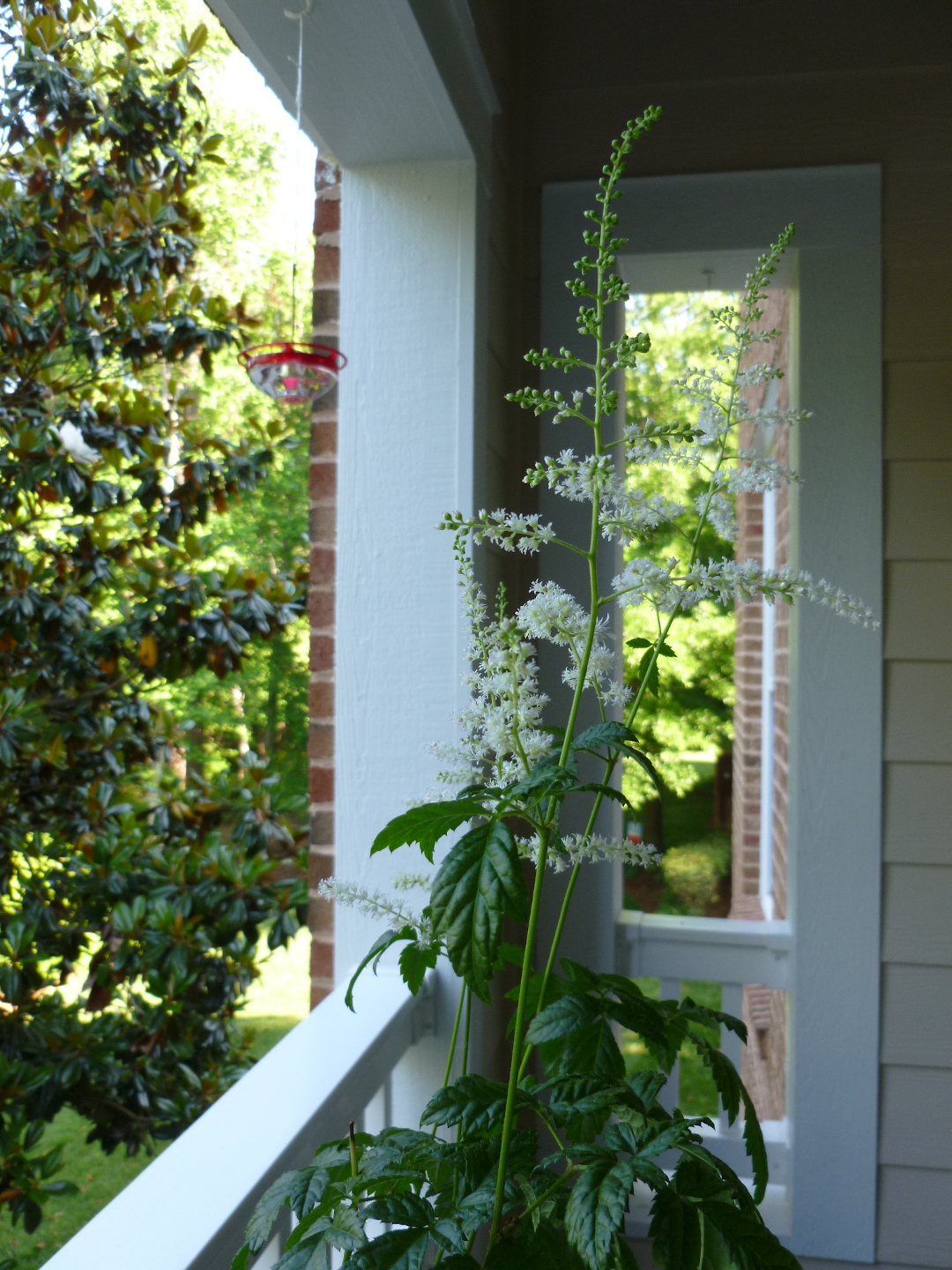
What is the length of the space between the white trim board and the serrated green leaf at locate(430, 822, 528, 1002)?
4.24 ft

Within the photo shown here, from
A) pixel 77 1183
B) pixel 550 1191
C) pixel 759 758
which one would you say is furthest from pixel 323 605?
pixel 759 758

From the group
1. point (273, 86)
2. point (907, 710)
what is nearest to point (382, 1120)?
point (907, 710)

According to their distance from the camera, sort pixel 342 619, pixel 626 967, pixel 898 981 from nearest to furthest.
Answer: pixel 342 619
pixel 898 981
pixel 626 967

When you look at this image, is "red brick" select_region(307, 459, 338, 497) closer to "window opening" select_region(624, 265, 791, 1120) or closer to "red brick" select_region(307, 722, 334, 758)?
"red brick" select_region(307, 722, 334, 758)

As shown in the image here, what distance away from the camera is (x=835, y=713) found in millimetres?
1820

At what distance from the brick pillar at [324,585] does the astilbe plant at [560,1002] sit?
2.82 feet

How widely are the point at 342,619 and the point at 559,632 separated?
0.83m

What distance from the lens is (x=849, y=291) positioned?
183cm

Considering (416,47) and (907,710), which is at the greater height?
(416,47)

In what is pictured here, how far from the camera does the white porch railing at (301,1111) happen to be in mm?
814

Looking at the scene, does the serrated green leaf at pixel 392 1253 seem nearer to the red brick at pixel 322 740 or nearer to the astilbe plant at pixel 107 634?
the red brick at pixel 322 740

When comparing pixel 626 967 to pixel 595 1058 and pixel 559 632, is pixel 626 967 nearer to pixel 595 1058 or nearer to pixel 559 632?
pixel 595 1058

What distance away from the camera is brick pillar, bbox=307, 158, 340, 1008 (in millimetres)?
1738

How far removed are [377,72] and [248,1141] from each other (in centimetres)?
127
